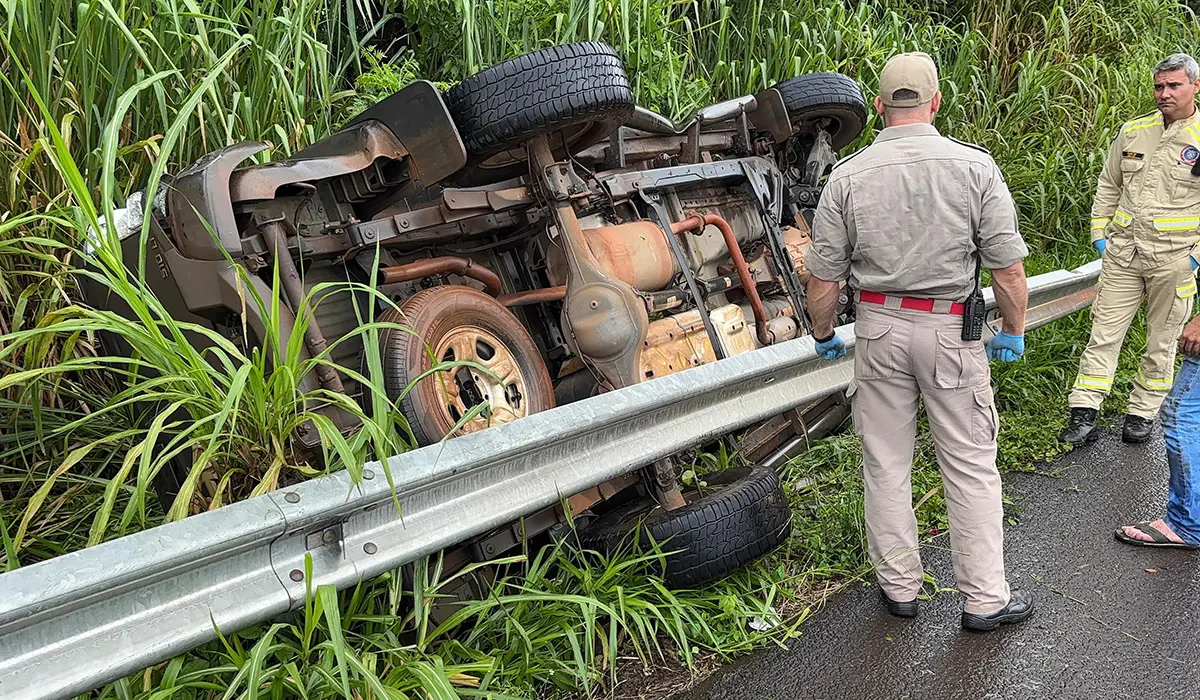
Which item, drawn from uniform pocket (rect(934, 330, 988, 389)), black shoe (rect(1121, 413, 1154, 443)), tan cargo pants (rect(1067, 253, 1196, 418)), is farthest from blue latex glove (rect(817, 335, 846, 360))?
black shoe (rect(1121, 413, 1154, 443))

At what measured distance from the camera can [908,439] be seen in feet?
10.1

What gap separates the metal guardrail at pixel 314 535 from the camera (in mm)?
1688

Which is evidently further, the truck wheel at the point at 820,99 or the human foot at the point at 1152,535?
the truck wheel at the point at 820,99

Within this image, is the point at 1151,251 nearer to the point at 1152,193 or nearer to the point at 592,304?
the point at 1152,193

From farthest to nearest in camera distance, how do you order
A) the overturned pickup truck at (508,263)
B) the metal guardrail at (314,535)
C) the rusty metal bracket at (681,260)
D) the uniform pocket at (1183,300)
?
1. the uniform pocket at (1183,300)
2. the rusty metal bracket at (681,260)
3. the overturned pickup truck at (508,263)
4. the metal guardrail at (314,535)

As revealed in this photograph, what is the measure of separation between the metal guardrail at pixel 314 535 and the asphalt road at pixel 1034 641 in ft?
2.19

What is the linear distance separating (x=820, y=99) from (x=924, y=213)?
7.14 feet

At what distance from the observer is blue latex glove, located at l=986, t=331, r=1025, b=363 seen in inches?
122

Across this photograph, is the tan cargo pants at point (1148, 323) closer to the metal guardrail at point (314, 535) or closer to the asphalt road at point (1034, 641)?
the asphalt road at point (1034, 641)

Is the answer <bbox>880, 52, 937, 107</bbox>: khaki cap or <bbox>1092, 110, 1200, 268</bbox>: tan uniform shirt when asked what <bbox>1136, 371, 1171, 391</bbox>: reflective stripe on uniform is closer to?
<bbox>1092, 110, 1200, 268</bbox>: tan uniform shirt

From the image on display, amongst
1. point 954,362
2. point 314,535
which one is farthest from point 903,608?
point 314,535

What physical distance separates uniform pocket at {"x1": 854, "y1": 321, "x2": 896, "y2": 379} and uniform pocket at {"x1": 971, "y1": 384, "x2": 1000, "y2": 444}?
266 mm

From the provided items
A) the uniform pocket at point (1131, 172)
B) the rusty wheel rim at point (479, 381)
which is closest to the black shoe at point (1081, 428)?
the uniform pocket at point (1131, 172)

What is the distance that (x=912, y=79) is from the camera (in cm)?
293
